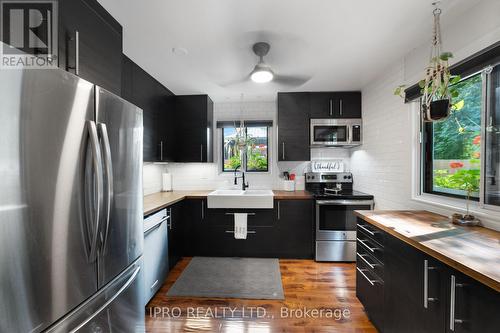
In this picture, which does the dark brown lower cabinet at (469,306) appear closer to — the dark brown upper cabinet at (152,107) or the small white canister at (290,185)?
the small white canister at (290,185)

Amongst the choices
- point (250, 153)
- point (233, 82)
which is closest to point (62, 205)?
point (233, 82)

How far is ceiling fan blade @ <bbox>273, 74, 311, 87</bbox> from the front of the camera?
2.57 metres

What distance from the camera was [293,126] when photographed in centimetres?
319

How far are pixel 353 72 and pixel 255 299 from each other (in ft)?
8.84

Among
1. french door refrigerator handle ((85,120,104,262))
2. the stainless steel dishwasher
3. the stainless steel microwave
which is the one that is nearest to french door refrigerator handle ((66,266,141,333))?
french door refrigerator handle ((85,120,104,262))

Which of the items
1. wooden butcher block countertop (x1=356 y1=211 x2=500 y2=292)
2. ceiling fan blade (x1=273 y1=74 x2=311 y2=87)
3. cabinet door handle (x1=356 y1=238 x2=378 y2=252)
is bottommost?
cabinet door handle (x1=356 y1=238 x2=378 y2=252)

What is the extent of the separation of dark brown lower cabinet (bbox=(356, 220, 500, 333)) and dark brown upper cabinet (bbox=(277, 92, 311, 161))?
62.2 inches

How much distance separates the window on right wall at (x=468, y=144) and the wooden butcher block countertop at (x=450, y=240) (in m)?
0.29

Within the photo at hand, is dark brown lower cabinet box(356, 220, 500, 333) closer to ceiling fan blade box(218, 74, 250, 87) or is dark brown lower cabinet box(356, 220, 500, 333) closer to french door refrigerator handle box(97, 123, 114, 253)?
french door refrigerator handle box(97, 123, 114, 253)

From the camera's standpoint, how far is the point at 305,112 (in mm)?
3156

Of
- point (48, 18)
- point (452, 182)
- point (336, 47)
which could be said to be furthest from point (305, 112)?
point (48, 18)

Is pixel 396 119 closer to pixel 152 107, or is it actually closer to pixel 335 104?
pixel 335 104

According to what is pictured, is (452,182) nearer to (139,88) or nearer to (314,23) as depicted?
(314,23)

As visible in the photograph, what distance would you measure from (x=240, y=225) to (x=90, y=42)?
7.84 feet
